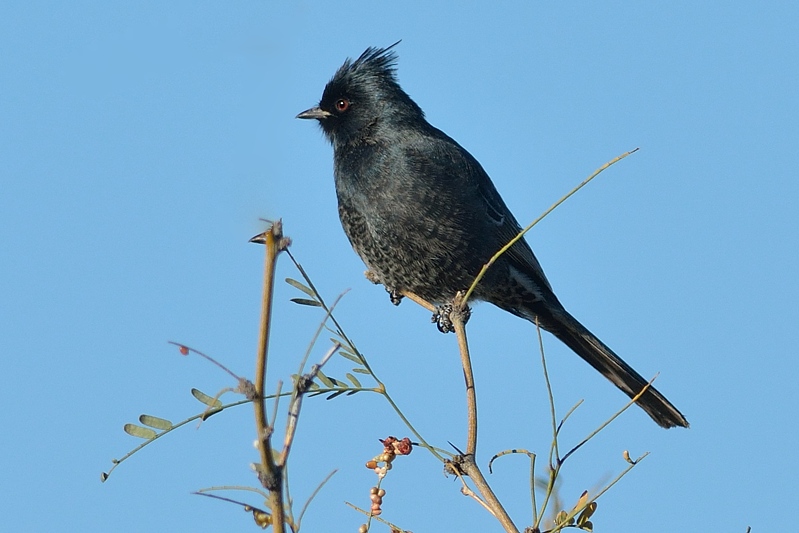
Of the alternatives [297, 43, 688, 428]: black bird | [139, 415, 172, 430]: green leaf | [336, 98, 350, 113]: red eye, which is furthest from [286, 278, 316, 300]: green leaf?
[336, 98, 350, 113]: red eye

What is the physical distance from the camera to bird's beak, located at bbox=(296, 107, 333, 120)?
7713mm

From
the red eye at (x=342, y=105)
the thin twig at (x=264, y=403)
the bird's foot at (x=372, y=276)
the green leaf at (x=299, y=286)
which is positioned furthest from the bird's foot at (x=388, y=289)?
the thin twig at (x=264, y=403)

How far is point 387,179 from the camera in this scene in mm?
6914

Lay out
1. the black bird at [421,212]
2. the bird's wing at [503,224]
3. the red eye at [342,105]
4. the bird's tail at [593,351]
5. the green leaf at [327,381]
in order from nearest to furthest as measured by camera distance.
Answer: the green leaf at [327,381] → the black bird at [421,212] → the bird's tail at [593,351] → the bird's wing at [503,224] → the red eye at [342,105]

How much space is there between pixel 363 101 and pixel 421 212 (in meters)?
1.24

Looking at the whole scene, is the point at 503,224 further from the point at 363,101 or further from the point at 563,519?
the point at 563,519

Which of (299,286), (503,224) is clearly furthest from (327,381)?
(503,224)

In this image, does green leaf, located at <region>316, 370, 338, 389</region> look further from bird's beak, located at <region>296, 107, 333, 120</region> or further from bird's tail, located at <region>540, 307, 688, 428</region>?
bird's beak, located at <region>296, 107, 333, 120</region>

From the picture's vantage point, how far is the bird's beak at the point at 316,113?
304 inches

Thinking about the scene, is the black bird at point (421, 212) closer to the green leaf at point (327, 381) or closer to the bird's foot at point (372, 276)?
the bird's foot at point (372, 276)

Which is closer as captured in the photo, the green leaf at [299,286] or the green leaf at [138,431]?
the green leaf at [138,431]

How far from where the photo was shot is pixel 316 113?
25.5 feet

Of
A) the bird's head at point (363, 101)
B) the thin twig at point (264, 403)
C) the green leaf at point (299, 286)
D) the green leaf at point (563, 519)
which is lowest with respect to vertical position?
the green leaf at point (563, 519)

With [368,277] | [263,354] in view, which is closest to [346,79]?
[368,277]
